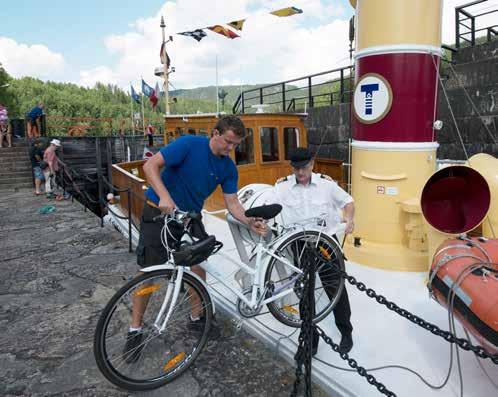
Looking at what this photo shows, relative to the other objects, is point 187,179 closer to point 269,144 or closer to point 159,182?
point 159,182

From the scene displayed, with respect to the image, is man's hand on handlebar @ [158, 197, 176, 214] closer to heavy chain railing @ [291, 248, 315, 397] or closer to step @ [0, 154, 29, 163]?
heavy chain railing @ [291, 248, 315, 397]

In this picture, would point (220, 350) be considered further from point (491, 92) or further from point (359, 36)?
point (491, 92)

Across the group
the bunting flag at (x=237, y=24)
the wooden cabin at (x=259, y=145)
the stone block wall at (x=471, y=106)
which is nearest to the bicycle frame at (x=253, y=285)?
the stone block wall at (x=471, y=106)

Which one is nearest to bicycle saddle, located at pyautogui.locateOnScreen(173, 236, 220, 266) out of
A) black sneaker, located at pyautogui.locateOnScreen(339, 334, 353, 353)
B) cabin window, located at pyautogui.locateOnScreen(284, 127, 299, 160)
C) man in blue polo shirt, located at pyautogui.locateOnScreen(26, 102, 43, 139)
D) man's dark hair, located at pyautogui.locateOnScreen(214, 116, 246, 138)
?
man's dark hair, located at pyautogui.locateOnScreen(214, 116, 246, 138)

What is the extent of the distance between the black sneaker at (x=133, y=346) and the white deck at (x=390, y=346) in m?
0.72

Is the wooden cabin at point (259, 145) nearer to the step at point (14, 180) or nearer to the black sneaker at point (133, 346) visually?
the black sneaker at point (133, 346)

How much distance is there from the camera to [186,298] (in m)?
2.99

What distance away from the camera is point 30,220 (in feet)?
28.3

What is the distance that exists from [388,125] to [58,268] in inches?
182

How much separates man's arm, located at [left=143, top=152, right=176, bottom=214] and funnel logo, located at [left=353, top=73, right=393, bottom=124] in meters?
2.81

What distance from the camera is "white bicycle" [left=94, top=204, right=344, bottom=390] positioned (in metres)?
2.73

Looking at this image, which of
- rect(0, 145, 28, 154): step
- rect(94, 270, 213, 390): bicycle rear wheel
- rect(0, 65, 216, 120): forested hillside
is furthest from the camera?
rect(0, 65, 216, 120): forested hillside

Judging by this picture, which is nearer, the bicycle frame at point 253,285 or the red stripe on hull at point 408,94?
the bicycle frame at point 253,285

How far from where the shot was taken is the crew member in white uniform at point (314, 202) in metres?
3.07
